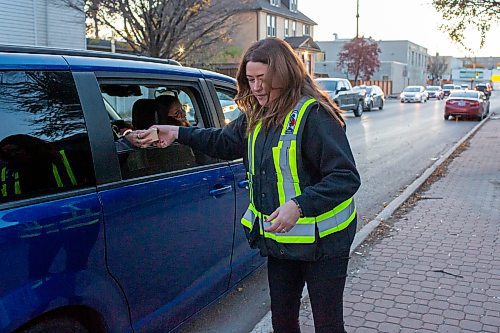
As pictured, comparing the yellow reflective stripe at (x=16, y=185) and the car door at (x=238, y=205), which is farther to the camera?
the car door at (x=238, y=205)

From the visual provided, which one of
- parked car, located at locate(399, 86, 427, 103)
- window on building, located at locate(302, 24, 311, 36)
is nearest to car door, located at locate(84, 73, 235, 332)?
parked car, located at locate(399, 86, 427, 103)

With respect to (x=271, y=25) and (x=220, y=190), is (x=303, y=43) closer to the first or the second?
(x=271, y=25)

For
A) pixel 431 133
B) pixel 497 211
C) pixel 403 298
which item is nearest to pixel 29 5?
pixel 431 133

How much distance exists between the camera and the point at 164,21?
61.4 feet

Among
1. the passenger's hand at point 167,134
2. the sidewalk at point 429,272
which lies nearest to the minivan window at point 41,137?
the passenger's hand at point 167,134

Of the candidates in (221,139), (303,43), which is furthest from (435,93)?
(221,139)

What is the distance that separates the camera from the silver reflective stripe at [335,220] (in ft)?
8.14

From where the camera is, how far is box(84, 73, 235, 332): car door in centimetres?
281

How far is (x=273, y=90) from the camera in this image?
251 cm

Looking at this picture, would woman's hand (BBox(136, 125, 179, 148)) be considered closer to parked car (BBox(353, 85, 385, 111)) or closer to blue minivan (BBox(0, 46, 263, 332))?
blue minivan (BBox(0, 46, 263, 332))

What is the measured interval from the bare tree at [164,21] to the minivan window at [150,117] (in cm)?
1467

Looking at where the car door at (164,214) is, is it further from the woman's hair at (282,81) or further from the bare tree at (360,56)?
the bare tree at (360,56)

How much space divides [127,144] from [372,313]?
90.4 inches

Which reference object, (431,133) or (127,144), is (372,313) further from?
(431,133)
